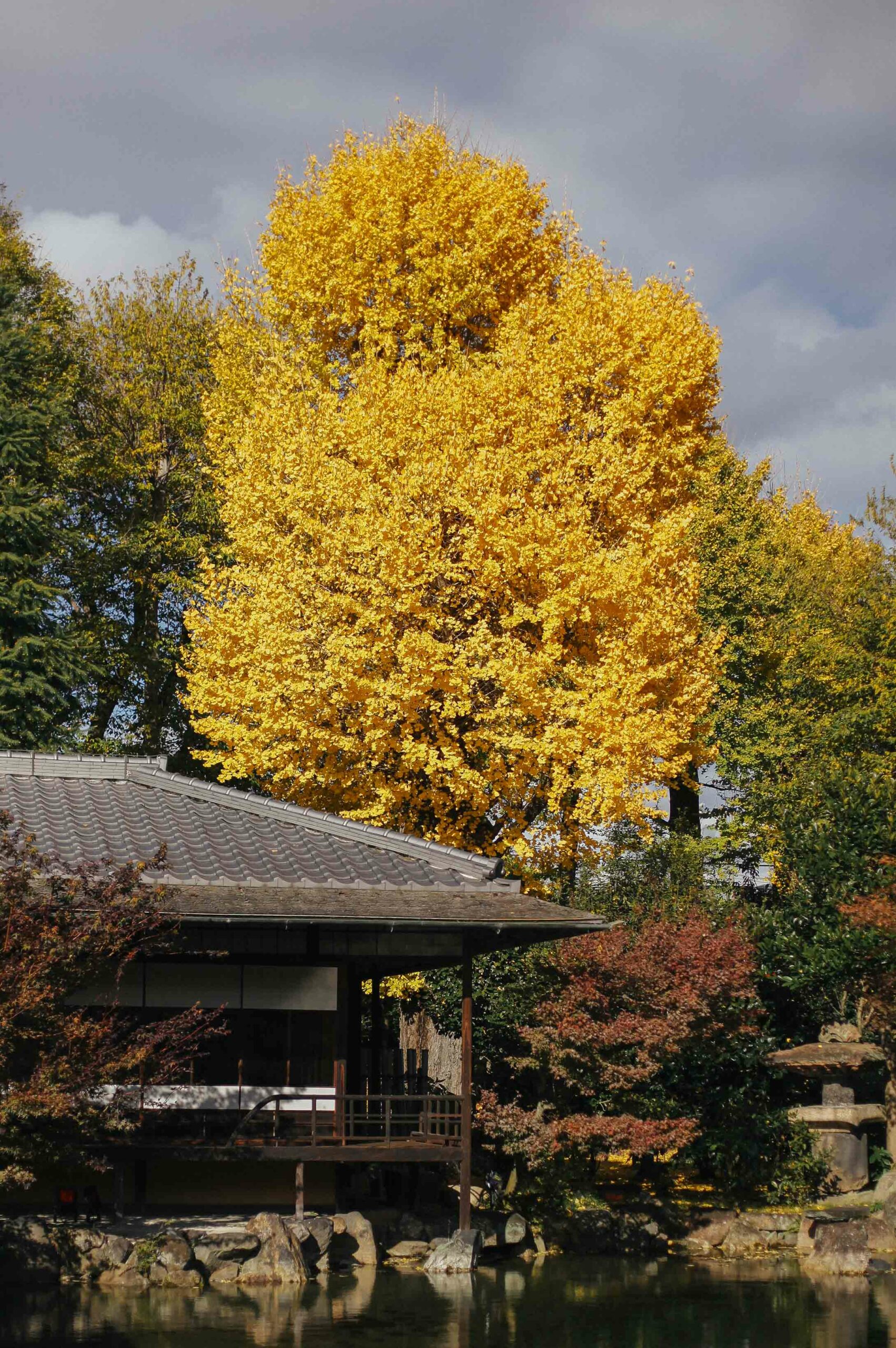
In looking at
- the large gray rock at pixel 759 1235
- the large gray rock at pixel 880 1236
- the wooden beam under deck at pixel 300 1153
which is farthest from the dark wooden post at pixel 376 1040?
the large gray rock at pixel 880 1236

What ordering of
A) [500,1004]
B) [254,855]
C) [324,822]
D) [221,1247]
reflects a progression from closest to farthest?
[221,1247]
[254,855]
[324,822]
[500,1004]

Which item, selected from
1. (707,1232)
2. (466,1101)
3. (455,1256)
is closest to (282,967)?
(466,1101)

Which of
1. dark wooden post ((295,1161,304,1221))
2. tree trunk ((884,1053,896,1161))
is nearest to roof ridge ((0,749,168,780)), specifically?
dark wooden post ((295,1161,304,1221))

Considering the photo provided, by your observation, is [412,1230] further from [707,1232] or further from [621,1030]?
[707,1232]

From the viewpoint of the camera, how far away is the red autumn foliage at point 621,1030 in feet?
67.7

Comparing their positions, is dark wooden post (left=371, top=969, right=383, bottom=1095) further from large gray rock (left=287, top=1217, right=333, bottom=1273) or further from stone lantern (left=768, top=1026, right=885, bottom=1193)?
stone lantern (left=768, top=1026, right=885, bottom=1193)

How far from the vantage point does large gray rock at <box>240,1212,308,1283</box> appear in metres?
17.3

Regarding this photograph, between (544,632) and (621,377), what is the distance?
8.83 metres

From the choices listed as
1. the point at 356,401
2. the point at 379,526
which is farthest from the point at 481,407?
the point at 379,526

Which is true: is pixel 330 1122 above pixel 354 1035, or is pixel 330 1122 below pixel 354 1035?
below

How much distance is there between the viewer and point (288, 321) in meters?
35.4

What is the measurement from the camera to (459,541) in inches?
1067

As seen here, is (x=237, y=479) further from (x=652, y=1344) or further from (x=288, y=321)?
(x=652, y=1344)

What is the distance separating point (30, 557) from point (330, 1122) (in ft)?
61.5
